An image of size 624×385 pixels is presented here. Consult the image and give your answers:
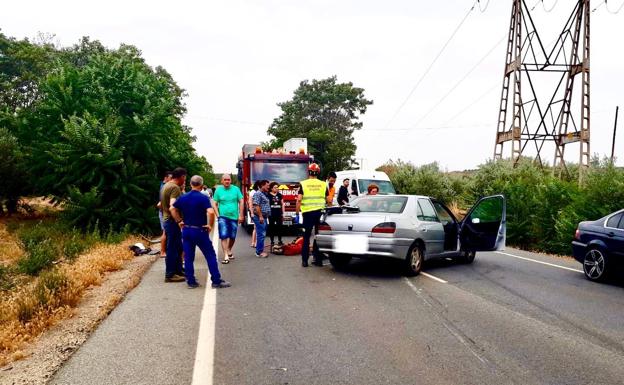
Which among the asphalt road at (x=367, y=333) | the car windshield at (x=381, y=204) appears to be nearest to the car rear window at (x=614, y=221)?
the asphalt road at (x=367, y=333)

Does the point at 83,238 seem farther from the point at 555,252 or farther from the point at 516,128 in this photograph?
the point at 516,128

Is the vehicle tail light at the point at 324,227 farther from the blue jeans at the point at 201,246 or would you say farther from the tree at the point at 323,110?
the tree at the point at 323,110

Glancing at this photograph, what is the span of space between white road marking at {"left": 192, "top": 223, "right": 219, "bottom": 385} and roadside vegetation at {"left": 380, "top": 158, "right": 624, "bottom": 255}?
10240 mm

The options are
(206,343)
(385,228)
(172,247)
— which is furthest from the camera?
(385,228)

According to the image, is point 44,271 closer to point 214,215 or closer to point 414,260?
point 214,215

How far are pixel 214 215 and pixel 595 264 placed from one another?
6.82m

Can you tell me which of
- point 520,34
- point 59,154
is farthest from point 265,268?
point 520,34

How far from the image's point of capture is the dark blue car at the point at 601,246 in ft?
28.3

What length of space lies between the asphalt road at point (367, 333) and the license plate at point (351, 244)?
0.47m

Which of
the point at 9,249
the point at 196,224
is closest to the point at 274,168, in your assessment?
the point at 9,249

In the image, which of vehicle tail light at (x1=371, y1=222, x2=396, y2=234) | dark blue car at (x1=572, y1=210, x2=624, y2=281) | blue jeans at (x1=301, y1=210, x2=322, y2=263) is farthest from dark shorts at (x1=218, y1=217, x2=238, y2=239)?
dark blue car at (x1=572, y1=210, x2=624, y2=281)

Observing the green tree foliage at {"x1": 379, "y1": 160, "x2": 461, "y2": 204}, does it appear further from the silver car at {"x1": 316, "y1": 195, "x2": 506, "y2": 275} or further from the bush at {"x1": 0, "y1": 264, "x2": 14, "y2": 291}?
the bush at {"x1": 0, "y1": 264, "x2": 14, "y2": 291}

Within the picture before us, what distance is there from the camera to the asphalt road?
415 centimetres

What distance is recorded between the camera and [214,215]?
8.00m
